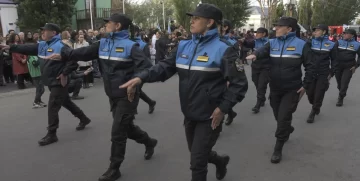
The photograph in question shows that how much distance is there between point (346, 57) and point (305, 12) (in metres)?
49.6

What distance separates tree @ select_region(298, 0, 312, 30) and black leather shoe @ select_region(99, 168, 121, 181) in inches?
2141

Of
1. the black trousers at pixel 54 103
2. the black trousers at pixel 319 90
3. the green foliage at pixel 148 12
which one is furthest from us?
the green foliage at pixel 148 12

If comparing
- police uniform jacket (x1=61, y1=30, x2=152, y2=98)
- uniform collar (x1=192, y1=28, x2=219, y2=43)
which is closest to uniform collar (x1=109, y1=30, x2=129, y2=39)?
police uniform jacket (x1=61, y1=30, x2=152, y2=98)

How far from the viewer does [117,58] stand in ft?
13.5

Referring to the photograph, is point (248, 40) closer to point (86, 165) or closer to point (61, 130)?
point (61, 130)

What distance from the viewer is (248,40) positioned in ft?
58.8

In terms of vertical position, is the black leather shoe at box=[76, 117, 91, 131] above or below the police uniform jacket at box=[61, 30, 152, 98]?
below

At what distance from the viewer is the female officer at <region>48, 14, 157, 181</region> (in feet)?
13.3

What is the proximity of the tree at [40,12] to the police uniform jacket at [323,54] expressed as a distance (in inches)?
775

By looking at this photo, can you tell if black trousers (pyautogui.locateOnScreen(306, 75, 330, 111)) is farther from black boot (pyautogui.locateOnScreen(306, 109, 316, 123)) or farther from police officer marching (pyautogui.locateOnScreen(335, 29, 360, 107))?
police officer marching (pyautogui.locateOnScreen(335, 29, 360, 107))

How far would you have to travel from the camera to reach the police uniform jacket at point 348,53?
26.5ft

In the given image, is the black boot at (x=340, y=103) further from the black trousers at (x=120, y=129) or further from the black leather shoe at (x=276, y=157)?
the black trousers at (x=120, y=129)

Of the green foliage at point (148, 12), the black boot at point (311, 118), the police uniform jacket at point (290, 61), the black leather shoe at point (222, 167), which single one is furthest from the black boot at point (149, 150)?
the green foliage at point (148, 12)

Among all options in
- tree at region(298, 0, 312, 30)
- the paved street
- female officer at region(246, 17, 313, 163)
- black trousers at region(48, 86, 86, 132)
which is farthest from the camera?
tree at region(298, 0, 312, 30)
